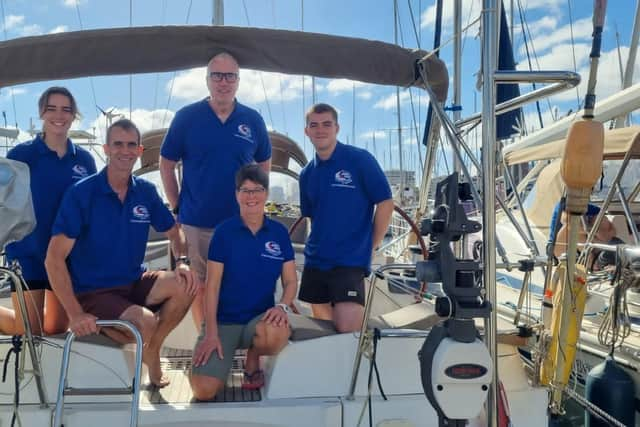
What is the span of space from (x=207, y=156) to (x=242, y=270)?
815mm

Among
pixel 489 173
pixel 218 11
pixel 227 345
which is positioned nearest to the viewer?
pixel 489 173

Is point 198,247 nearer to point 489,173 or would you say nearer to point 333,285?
point 333,285

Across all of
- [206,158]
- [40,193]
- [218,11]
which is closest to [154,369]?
[40,193]

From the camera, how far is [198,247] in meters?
3.01

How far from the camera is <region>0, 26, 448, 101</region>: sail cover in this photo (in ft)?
8.90

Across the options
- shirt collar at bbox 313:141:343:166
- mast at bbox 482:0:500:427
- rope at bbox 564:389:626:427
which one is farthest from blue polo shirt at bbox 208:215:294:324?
rope at bbox 564:389:626:427

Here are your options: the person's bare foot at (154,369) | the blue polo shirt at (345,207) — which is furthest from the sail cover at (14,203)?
the blue polo shirt at (345,207)

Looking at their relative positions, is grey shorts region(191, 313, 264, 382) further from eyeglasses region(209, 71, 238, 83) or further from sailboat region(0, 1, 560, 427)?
eyeglasses region(209, 71, 238, 83)

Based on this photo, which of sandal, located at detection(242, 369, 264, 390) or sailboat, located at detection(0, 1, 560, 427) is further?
sandal, located at detection(242, 369, 264, 390)

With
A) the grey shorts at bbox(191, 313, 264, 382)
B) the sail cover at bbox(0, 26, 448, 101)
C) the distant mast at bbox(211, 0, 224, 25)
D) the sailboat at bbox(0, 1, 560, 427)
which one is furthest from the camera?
the distant mast at bbox(211, 0, 224, 25)

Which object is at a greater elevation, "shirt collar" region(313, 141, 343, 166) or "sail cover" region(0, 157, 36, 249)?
"shirt collar" region(313, 141, 343, 166)

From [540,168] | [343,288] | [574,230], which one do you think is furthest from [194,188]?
[540,168]

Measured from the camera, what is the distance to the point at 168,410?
7.18ft

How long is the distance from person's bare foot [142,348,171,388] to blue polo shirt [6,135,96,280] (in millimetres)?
684
